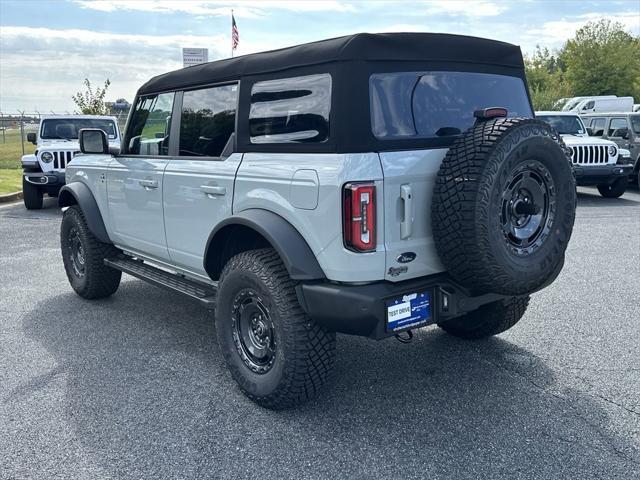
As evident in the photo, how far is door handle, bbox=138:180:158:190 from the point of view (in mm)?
4398

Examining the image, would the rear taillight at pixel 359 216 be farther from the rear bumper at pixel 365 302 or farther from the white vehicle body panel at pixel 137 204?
the white vehicle body panel at pixel 137 204

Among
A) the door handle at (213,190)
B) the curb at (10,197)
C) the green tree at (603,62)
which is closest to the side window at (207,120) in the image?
the door handle at (213,190)

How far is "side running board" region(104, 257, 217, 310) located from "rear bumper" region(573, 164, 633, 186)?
980cm

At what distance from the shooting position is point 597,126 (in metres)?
14.9

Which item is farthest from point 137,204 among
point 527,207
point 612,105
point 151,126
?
point 612,105

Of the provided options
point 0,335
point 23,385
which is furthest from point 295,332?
point 0,335

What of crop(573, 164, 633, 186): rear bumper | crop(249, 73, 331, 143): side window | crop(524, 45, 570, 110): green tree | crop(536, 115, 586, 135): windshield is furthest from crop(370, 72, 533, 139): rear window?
crop(524, 45, 570, 110): green tree

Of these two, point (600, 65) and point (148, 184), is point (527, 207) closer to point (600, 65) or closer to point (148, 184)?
point (148, 184)

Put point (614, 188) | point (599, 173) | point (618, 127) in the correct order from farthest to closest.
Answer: point (618, 127)
point (614, 188)
point (599, 173)

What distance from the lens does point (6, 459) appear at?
2.94 m

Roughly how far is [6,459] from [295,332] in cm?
156

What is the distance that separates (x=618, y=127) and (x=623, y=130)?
18cm

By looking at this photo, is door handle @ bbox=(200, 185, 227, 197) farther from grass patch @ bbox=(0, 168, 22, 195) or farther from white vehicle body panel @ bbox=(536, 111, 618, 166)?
grass patch @ bbox=(0, 168, 22, 195)

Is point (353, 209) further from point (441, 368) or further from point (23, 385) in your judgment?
point (23, 385)
